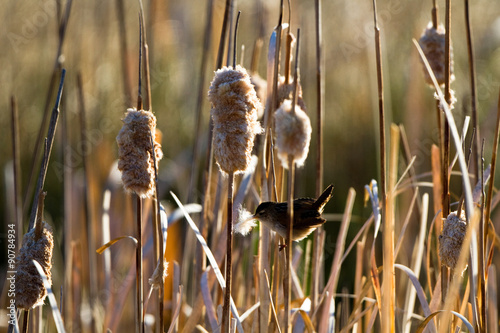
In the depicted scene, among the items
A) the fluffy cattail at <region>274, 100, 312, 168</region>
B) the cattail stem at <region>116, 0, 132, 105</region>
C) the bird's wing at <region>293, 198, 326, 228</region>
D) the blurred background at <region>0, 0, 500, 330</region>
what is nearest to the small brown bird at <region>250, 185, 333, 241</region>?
the bird's wing at <region>293, 198, 326, 228</region>

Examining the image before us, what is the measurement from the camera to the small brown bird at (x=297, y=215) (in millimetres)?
1094

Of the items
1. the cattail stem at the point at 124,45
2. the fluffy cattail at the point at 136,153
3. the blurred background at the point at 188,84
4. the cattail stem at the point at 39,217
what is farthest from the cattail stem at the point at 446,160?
the blurred background at the point at 188,84

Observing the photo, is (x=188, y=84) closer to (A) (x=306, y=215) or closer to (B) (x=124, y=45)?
(B) (x=124, y=45)

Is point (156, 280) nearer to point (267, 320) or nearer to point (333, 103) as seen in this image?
point (267, 320)

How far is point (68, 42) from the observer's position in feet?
11.1

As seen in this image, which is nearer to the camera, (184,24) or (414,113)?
(414,113)

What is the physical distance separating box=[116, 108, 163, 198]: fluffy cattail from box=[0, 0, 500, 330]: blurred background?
1.52 m

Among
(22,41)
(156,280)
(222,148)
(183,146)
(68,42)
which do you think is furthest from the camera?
(22,41)

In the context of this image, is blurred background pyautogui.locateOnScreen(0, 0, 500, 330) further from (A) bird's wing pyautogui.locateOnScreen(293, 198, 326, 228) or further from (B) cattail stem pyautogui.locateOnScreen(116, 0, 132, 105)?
(A) bird's wing pyautogui.locateOnScreen(293, 198, 326, 228)

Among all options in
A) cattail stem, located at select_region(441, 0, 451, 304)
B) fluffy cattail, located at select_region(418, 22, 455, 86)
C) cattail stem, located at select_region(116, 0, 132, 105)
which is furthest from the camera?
cattail stem, located at select_region(116, 0, 132, 105)

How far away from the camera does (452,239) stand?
3.24 feet

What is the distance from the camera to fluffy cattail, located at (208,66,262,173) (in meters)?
0.88

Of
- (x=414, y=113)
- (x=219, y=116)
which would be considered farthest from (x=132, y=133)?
(x=414, y=113)

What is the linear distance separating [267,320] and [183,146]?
2.65 m
